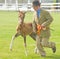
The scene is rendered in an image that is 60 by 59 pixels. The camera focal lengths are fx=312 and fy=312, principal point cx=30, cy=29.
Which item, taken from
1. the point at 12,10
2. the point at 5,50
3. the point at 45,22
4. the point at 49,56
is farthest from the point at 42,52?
the point at 12,10

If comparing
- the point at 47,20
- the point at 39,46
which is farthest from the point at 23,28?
the point at 47,20

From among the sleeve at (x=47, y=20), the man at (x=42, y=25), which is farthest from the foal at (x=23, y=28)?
the sleeve at (x=47, y=20)

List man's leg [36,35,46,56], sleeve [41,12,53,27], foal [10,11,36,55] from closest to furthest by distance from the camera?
sleeve [41,12,53,27], man's leg [36,35,46,56], foal [10,11,36,55]

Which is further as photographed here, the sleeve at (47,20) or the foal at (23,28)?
the foal at (23,28)

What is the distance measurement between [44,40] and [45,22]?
587 mm

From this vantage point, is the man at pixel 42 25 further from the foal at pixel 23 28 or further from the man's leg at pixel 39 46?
the foal at pixel 23 28

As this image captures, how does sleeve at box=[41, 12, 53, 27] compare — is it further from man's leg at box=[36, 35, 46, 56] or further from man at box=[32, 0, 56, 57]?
man's leg at box=[36, 35, 46, 56]

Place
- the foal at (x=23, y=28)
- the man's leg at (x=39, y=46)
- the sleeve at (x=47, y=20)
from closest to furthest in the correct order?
the sleeve at (x=47, y=20)
the man's leg at (x=39, y=46)
the foal at (x=23, y=28)

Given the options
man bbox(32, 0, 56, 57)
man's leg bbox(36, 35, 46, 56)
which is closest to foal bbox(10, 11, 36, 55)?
man bbox(32, 0, 56, 57)

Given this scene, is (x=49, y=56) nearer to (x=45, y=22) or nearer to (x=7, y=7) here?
(x=45, y=22)

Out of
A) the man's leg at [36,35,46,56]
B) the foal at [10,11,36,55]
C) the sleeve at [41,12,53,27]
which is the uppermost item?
the sleeve at [41,12,53,27]

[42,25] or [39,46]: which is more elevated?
[42,25]

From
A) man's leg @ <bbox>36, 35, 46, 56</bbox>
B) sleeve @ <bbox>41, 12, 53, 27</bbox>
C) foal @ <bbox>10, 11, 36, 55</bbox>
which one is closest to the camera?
sleeve @ <bbox>41, 12, 53, 27</bbox>

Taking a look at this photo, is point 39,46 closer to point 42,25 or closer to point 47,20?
point 42,25
